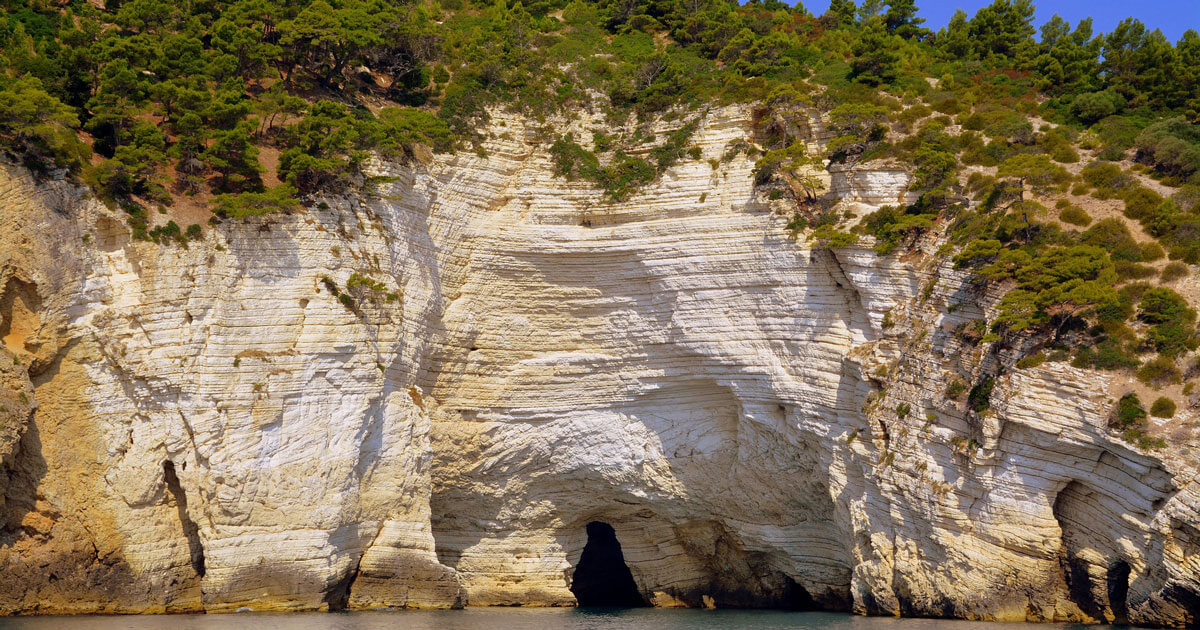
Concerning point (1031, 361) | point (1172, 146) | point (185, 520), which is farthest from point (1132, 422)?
point (185, 520)

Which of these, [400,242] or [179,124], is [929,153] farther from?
[179,124]

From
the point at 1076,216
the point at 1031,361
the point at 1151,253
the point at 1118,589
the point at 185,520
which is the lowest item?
the point at 1118,589

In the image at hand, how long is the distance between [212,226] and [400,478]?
893 cm

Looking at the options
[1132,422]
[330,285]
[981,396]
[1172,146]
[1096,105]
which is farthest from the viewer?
[1096,105]

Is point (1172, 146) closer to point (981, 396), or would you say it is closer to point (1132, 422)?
point (981, 396)

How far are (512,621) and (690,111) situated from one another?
17.7m

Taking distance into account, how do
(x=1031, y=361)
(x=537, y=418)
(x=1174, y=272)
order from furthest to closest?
(x=537, y=418)
(x=1174, y=272)
(x=1031, y=361)

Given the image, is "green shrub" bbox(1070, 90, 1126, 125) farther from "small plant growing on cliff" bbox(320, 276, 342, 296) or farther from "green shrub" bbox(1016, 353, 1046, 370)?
"small plant growing on cliff" bbox(320, 276, 342, 296)

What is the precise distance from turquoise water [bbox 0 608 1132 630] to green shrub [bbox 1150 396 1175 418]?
5.27 meters

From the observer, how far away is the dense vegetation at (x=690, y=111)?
24.7 metres

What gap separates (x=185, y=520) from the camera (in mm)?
25172

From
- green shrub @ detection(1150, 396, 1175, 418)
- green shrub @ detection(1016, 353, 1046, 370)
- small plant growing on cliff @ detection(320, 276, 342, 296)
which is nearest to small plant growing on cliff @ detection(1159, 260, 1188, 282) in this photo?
green shrub @ detection(1016, 353, 1046, 370)

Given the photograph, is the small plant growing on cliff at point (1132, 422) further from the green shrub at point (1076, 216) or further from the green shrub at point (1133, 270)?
the green shrub at point (1076, 216)

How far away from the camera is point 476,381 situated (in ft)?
101
